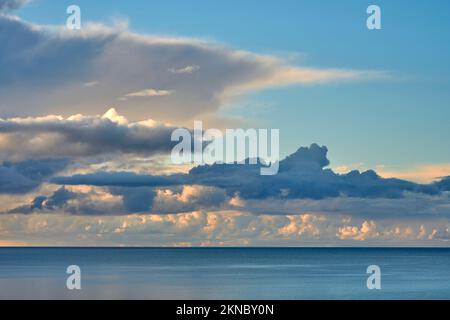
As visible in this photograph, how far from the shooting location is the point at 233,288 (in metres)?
116

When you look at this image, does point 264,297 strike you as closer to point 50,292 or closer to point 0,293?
point 50,292

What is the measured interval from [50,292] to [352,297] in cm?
4009

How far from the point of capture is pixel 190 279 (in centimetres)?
14025
